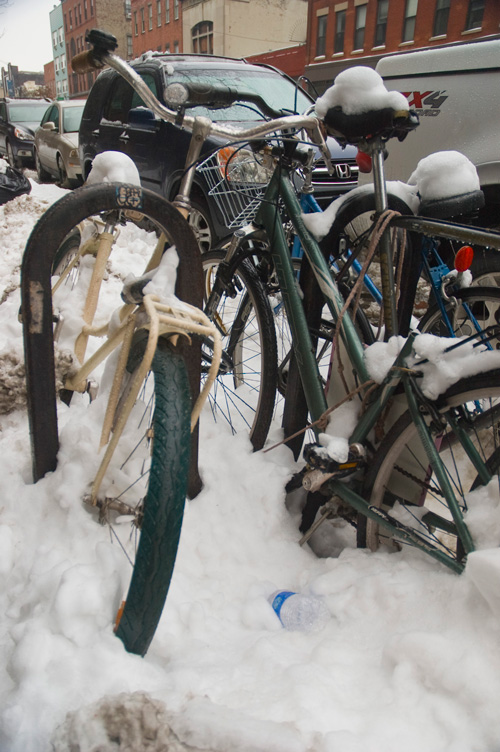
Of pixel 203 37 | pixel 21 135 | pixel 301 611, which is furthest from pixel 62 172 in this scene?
pixel 203 37

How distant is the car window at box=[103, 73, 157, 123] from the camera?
20.6ft

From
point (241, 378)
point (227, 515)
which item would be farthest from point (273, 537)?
point (241, 378)

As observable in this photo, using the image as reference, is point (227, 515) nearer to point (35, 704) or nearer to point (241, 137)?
point (35, 704)

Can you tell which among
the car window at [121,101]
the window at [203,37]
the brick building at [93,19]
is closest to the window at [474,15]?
the window at [203,37]

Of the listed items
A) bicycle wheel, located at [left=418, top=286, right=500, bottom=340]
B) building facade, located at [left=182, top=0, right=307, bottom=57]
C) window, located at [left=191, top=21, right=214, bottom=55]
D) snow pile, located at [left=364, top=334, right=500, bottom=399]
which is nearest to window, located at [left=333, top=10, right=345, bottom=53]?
building facade, located at [left=182, top=0, right=307, bottom=57]

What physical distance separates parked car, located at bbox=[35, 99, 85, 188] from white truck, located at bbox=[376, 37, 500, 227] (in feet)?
23.0

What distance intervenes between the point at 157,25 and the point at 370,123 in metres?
45.6

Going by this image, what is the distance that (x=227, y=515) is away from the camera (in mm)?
1974

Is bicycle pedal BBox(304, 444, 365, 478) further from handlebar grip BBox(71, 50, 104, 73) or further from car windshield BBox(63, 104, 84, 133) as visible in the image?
car windshield BBox(63, 104, 84, 133)

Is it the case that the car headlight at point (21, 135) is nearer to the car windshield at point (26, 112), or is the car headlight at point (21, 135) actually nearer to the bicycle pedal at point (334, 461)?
the car windshield at point (26, 112)

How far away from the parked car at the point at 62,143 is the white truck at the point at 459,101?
702 centimetres

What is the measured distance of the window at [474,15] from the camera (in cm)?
1921

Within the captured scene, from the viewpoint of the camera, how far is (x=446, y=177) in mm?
1915

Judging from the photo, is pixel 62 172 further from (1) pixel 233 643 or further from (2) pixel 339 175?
(1) pixel 233 643
